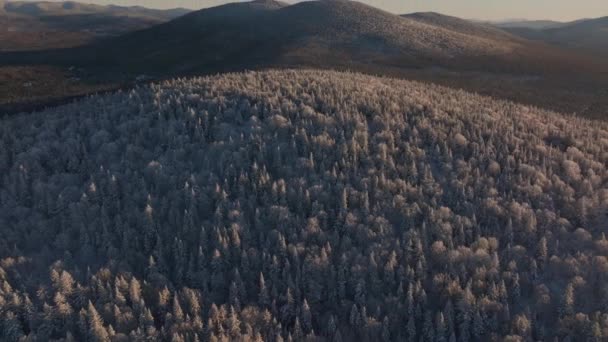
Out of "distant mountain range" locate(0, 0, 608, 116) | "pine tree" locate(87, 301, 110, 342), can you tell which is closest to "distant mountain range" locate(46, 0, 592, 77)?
"distant mountain range" locate(0, 0, 608, 116)

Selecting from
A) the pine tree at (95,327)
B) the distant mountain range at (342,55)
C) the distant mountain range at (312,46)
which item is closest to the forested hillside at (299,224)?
the pine tree at (95,327)

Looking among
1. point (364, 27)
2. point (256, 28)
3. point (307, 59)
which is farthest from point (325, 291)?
point (256, 28)

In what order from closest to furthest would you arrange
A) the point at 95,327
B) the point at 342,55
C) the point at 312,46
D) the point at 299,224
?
the point at 95,327, the point at 299,224, the point at 342,55, the point at 312,46

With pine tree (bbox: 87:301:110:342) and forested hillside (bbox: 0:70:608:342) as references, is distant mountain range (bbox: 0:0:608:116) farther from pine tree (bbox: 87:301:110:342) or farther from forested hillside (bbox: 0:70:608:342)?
pine tree (bbox: 87:301:110:342)

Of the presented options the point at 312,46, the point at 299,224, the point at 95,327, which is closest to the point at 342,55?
the point at 312,46

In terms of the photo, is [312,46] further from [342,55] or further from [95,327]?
[95,327]

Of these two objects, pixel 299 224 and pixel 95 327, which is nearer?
pixel 95 327

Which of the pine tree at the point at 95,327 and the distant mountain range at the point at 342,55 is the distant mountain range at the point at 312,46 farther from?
the pine tree at the point at 95,327

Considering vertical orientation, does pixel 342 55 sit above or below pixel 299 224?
above
